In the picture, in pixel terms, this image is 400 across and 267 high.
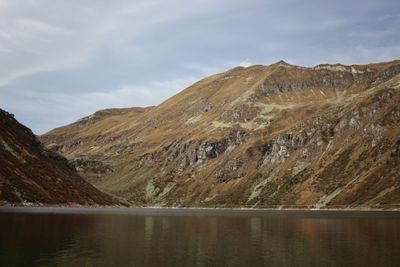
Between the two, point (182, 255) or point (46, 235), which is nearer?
point (182, 255)

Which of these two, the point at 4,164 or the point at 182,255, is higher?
the point at 4,164

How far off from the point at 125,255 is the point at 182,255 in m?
6.34

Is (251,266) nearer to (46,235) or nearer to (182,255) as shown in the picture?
(182,255)

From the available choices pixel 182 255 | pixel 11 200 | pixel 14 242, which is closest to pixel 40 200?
pixel 11 200

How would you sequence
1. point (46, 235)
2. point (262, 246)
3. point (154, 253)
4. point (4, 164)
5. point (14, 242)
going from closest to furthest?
point (154, 253) < point (14, 242) < point (262, 246) < point (46, 235) < point (4, 164)

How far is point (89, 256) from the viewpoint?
4975cm

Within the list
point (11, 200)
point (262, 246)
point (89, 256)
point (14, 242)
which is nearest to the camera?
point (89, 256)

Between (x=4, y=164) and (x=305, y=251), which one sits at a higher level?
(x=4, y=164)

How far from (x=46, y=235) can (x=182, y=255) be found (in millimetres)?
27834

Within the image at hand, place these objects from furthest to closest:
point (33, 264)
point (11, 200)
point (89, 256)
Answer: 1. point (11, 200)
2. point (89, 256)
3. point (33, 264)

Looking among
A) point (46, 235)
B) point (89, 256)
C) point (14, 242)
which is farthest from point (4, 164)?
point (89, 256)

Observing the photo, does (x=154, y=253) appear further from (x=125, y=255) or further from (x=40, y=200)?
(x=40, y=200)

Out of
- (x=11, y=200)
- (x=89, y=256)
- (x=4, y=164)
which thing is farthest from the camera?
(x=4, y=164)

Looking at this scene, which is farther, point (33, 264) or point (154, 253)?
point (154, 253)
